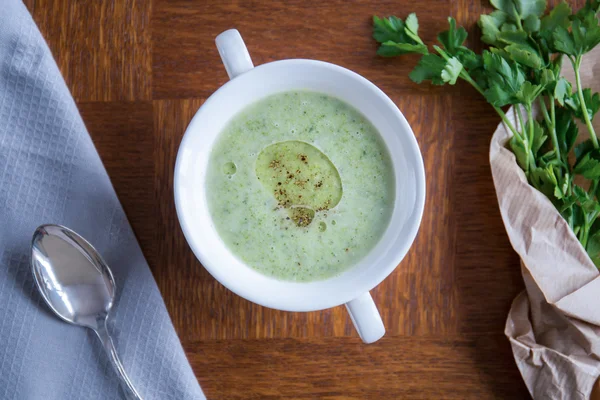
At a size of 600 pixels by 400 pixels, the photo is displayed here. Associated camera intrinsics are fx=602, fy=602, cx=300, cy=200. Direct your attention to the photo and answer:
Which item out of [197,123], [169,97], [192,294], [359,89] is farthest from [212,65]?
[192,294]

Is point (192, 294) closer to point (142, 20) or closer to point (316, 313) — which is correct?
point (316, 313)

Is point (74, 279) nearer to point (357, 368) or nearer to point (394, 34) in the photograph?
point (357, 368)

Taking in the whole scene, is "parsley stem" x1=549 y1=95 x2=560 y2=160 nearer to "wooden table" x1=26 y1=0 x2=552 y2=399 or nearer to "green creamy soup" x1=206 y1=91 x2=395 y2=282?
"wooden table" x1=26 y1=0 x2=552 y2=399

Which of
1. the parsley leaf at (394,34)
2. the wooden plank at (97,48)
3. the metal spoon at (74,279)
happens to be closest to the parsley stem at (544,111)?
the parsley leaf at (394,34)

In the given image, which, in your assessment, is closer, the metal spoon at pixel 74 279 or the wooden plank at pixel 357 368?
the metal spoon at pixel 74 279

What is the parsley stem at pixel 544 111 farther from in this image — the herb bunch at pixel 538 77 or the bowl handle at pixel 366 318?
the bowl handle at pixel 366 318
